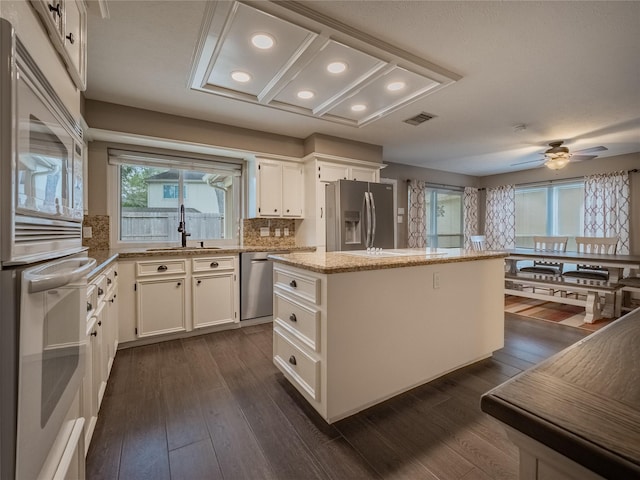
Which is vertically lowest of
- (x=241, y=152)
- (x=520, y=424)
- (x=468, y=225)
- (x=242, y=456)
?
(x=242, y=456)

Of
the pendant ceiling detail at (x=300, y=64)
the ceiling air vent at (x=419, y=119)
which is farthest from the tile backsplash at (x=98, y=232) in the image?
the ceiling air vent at (x=419, y=119)

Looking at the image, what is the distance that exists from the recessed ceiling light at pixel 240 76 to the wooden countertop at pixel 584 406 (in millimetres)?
2552

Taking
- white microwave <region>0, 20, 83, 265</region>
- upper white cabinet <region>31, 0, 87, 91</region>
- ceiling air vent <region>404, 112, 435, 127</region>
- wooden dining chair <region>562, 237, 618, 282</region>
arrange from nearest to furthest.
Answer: white microwave <region>0, 20, 83, 265</region>, upper white cabinet <region>31, 0, 87, 91</region>, ceiling air vent <region>404, 112, 435, 127</region>, wooden dining chair <region>562, 237, 618, 282</region>

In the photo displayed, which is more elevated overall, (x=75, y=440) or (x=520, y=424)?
(x=520, y=424)

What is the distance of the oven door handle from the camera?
2.09 feet

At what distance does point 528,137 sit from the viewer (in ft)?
13.1

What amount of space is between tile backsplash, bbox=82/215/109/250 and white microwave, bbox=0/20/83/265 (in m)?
2.56

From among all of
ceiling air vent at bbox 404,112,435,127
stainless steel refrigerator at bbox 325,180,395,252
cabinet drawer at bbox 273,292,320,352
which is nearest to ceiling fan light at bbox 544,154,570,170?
ceiling air vent at bbox 404,112,435,127

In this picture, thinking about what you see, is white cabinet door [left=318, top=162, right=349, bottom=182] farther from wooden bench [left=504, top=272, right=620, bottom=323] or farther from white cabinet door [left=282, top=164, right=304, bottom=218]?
wooden bench [left=504, top=272, right=620, bottom=323]

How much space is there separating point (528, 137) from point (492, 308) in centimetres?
286

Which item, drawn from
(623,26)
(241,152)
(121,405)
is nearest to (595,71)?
(623,26)

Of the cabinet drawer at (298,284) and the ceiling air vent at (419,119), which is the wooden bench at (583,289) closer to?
the ceiling air vent at (419,119)

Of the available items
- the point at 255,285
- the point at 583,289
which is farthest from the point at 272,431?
the point at 583,289

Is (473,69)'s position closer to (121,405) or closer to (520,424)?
(520,424)
